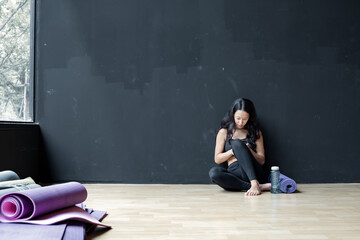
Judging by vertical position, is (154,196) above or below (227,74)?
below

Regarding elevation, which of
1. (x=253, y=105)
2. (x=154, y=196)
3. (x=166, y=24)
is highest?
(x=166, y=24)

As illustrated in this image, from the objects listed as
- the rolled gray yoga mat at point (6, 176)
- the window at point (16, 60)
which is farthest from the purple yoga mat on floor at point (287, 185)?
the window at point (16, 60)

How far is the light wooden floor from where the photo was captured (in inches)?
72.9

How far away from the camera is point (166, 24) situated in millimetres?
3646

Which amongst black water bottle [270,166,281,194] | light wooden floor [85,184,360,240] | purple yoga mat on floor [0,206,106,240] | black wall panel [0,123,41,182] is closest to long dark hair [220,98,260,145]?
black water bottle [270,166,281,194]

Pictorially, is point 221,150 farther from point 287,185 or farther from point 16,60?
point 16,60

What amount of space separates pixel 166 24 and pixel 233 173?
1.51m

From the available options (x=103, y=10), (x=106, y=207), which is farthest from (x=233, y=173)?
(x=103, y=10)

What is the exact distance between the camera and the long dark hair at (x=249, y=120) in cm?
336

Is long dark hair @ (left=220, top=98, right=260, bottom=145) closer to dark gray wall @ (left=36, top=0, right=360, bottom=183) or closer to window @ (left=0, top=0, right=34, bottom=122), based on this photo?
dark gray wall @ (left=36, top=0, right=360, bottom=183)

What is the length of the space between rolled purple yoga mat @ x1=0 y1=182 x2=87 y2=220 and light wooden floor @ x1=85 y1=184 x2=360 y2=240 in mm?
238

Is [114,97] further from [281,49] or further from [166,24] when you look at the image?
[281,49]

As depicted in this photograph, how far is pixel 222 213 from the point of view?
2311 mm

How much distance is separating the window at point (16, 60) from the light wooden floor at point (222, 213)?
3.18 feet
